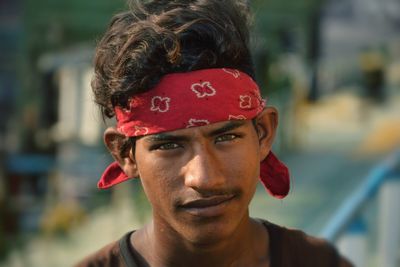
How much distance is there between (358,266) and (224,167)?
5.26ft

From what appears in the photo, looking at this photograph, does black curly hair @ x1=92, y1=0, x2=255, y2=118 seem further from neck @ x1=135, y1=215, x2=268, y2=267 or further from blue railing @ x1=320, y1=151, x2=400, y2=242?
blue railing @ x1=320, y1=151, x2=400, y2=242

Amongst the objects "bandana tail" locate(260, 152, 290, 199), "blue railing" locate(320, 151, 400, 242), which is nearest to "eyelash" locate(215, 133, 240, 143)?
"bandana tail" locate(260, 152, 290, 199)

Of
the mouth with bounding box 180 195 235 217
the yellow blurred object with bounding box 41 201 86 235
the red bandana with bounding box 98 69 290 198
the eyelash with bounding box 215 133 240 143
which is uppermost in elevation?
the red bandana with bounding box 98 69 290 198

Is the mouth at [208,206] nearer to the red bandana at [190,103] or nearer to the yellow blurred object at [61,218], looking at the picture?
the red bandana at [190,103]

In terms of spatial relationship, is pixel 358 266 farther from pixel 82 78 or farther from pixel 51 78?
pixel 51 78

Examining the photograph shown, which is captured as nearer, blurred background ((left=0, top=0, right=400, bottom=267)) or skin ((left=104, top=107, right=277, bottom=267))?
skin ((left=104, top=107, right=277, bottom=267))

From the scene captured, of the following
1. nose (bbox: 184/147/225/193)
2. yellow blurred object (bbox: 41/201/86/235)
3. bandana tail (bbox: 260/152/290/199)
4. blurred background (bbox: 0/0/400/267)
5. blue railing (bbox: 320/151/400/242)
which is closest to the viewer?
nose (bbox: 184/147/225/193)

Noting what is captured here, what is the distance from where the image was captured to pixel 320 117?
16.1m

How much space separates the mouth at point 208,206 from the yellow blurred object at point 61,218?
715cm

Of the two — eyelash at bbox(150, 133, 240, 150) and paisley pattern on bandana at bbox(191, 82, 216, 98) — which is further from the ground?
paisley pattern on bandana at bbox(191, 82, 216, 98)

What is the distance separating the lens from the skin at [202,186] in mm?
1530

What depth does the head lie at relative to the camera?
5.04 ft

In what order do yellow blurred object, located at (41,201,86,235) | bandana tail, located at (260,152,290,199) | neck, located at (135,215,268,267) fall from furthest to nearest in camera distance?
yellow blurred object, located at (41,201,86,235) < bandana tail, located at (260,152,290,199) < neck, located at (135,215,268,267)

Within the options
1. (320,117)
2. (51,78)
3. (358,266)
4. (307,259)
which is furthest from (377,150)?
(307,259)
